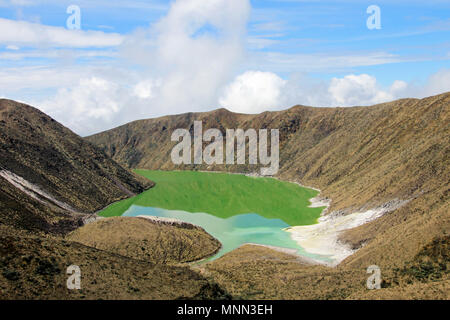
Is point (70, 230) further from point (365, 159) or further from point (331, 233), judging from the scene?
point (365, 159)

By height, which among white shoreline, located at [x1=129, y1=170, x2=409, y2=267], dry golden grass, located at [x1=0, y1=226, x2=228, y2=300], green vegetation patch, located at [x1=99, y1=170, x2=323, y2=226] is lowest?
dry golden grass, located at [x1=0, y1=226, x2=228, y2=300]

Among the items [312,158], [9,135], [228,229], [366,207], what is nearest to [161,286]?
[228,229]

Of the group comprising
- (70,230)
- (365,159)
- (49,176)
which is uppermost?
(365,159)

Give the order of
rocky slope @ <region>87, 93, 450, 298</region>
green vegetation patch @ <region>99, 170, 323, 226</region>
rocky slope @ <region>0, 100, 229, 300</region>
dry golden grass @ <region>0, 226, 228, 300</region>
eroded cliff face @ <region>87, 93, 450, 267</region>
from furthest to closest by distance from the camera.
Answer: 1. green vegetation patch @ <region>99, 170, 323, 226</region>
2. eroded cliff face @ <region>87, 93, 450, 267</region>
3. rocky slope @ <region>87, 93, 450, 298</region>
4. rocky slope @ <region>0, 100, 229, 300</region>
5. dry golden grass @ <region>0, 226, 228, 300</region>

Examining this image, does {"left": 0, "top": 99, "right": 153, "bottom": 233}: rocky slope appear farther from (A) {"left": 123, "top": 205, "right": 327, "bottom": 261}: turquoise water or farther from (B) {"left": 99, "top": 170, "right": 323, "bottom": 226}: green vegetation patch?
(A) {"left": 123, "top": 205, "right": 327, "bottom": 261}: turquoise water

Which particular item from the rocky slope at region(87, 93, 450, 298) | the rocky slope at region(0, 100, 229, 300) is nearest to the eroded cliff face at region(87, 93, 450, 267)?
the rocky slope at region(87, 93, 450, 298)

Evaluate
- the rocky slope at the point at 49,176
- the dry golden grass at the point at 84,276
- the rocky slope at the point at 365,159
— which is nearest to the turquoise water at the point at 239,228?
the rocky slope at the point at 365,159

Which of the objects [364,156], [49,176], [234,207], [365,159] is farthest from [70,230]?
[364,156]
